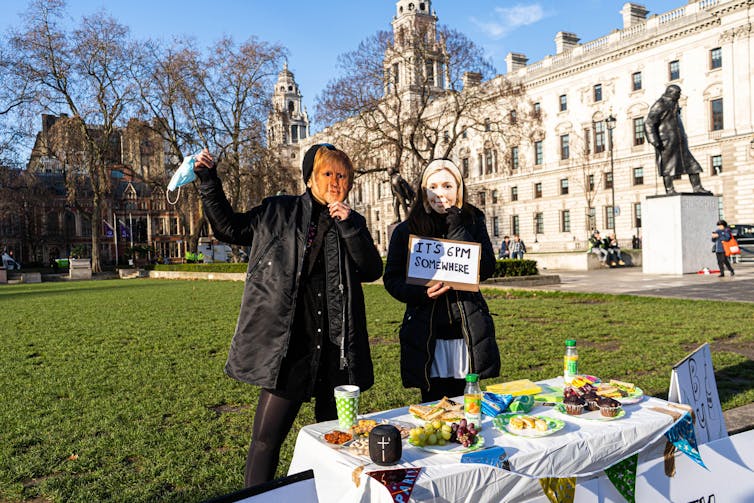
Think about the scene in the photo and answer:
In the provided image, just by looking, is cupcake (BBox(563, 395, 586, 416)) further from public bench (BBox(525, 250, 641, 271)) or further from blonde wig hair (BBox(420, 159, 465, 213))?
public bench (BBox(525, 250, 641, 271))

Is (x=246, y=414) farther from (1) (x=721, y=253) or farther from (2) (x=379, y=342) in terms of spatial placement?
(1) (x=721, y=253)

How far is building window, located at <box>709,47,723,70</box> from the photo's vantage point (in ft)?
141

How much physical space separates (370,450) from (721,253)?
61.8ft

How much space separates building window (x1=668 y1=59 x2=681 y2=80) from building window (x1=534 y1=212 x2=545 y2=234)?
17.5 metres

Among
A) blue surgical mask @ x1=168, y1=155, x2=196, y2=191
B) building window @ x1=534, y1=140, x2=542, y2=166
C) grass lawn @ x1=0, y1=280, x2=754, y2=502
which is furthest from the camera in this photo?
building window @ x1=534, y1=140, x2=542, y2=166

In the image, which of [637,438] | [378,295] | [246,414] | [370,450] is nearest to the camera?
[370,450]

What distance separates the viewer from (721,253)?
17.8 meters

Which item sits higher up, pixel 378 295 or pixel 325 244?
pixel 325 244

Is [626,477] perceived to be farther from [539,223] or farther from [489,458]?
[539,223]

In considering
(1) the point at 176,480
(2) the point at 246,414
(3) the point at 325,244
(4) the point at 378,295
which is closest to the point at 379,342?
(2) the point at 246,414

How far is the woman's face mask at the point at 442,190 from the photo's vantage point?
11.5ft

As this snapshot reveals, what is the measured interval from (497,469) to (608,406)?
33.8 inches

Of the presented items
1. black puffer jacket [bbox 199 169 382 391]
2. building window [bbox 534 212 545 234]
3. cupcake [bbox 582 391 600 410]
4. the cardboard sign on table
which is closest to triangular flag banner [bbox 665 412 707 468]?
cupcake [bbox 582 391 600 410]

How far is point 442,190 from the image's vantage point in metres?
3.52
